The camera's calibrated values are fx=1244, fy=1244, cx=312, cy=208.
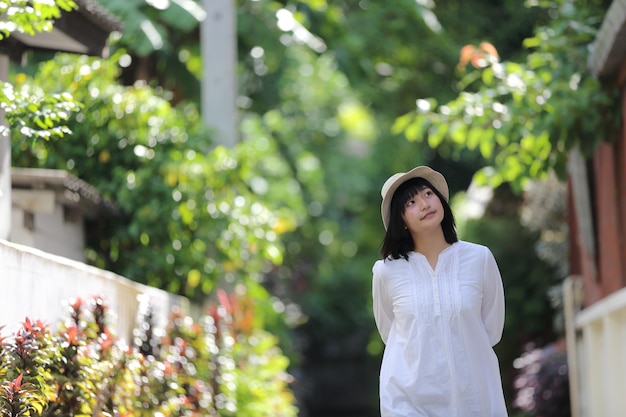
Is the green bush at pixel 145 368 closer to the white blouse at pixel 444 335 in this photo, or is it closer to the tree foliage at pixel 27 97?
the tree foliage at pixel 27 97

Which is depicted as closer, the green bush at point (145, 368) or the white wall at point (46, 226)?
the green bush at point (145, 368)

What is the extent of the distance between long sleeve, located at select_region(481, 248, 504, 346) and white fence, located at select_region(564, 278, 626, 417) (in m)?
3.11

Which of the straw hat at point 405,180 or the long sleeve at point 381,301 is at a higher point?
the straw hat at point 405,180

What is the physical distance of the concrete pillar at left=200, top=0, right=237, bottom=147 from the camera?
48.8 ft

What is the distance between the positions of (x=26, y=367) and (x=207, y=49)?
29.4ft

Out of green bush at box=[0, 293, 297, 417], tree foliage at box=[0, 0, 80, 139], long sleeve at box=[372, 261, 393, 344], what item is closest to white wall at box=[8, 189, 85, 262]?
green bush at box=[0, 293, 297, 417]

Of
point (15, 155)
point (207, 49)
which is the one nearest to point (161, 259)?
point (15, 155)

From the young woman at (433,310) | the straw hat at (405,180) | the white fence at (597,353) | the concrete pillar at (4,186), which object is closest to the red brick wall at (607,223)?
the white fence at (597,353)

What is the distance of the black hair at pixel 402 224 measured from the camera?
6027mm

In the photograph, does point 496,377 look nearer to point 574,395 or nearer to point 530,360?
point 574,395

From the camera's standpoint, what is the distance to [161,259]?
13086 millimetres

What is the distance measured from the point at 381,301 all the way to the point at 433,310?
0.38 m

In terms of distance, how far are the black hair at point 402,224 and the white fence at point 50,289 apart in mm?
2212

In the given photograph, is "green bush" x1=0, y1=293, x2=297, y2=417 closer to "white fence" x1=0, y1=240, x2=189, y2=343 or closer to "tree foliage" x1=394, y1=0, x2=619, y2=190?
"white fence" x1=0, y1=240, x2=189, y2=343
